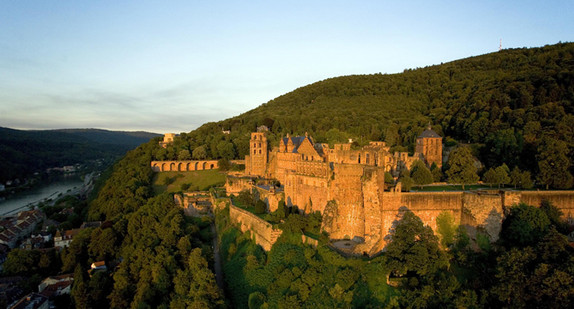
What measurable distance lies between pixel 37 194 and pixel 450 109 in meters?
86.0

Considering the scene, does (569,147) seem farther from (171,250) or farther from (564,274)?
(171,250)

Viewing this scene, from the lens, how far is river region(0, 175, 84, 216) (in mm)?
67500

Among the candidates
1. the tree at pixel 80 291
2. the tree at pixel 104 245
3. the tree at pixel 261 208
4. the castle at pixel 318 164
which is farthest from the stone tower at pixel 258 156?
the tree at pixel 80 291

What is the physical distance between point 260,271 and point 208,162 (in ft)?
132

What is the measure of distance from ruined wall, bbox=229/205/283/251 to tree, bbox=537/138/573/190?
64.7 feet

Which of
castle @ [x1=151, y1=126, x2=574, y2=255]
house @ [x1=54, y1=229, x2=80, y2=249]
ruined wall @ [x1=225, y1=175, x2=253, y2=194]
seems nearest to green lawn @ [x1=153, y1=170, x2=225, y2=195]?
ruined wall @ [x1=225, y1=175, x2=253, y2=194]

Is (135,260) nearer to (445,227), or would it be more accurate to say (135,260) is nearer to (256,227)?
(256,227)

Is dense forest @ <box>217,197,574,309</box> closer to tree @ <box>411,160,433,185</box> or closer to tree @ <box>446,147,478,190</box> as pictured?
tree @ <box>446,147,478,190</box>

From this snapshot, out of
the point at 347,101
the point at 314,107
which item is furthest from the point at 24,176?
the point at 347,101

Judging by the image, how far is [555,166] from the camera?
26203mm

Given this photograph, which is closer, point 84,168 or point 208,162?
point 208,162

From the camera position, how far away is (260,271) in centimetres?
2544

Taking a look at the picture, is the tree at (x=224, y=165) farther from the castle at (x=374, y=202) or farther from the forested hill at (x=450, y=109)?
the castle at (x=374, y=202)

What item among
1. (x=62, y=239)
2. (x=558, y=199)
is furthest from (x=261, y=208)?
(x=62, y=239)
